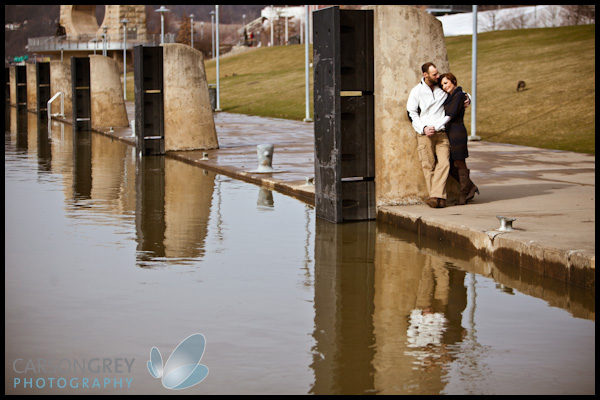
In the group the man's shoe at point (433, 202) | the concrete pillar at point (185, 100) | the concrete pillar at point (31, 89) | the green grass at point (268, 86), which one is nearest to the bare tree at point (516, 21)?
the green grass at point (268, 86)

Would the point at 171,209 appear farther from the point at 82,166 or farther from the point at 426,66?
the point at 82,166

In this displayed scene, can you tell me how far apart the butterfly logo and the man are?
19.5 feet

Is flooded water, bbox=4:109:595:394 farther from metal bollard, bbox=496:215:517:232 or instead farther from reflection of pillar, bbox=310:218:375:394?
metal bollard, bbox=496:215:517:232

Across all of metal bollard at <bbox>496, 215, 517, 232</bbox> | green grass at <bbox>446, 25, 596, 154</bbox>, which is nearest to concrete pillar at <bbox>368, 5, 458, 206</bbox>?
metal bollard at <bbox>496, 215, 517, 232</bbox>

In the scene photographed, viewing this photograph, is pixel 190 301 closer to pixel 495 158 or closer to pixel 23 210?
pixel 23 210

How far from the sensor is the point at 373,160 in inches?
481

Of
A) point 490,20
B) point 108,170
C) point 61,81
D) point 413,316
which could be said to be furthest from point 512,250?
point 490,20

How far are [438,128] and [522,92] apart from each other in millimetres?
20669

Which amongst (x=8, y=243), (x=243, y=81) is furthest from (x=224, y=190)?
(x=243, y=81)

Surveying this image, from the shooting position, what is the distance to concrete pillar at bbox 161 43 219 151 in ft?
71.6

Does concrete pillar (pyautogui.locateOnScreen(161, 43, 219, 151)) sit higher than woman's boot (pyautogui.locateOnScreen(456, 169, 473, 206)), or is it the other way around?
concrete pillar (pyautogui.locateOnScreen(161, 43, 219, 151))

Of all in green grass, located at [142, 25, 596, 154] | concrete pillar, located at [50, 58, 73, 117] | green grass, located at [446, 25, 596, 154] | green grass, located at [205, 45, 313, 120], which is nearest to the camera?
green grass, located at [446, 25, 596, 154]

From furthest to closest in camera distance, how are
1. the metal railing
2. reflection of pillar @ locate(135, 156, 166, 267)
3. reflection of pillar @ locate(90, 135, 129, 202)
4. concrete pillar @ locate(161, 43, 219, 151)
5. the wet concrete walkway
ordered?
the metal railing, concrete pillar @ locate(161, 43, 219, 151), reflection of pillar @ locate(90, 135, 129, 202), reflection of pillar @ locate(135, 156, 166, 267), the wet concrete walkway

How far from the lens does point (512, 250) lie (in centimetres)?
940
